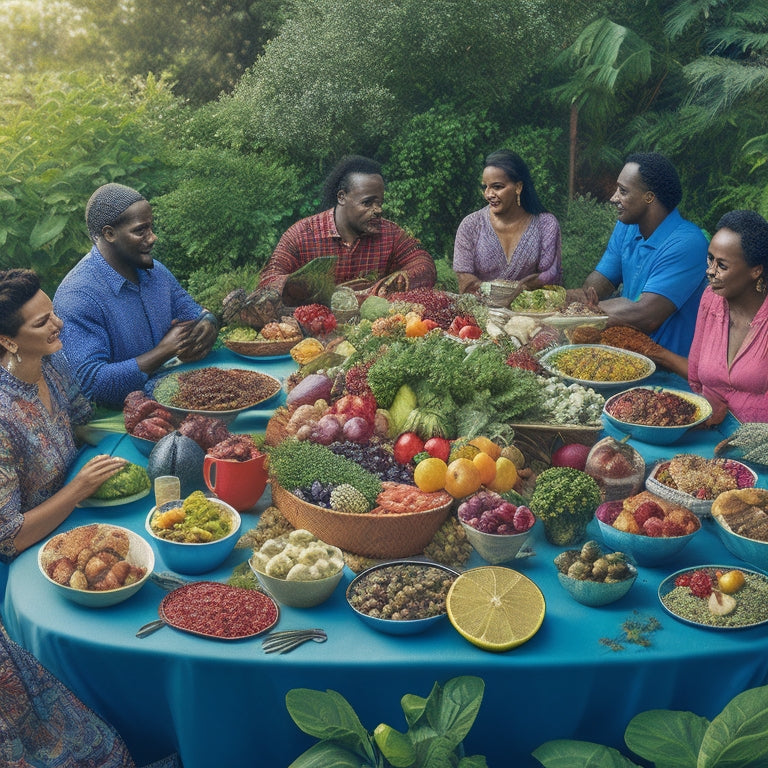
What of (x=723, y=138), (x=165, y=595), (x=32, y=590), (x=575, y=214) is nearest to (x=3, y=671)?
(x=32, y=590)

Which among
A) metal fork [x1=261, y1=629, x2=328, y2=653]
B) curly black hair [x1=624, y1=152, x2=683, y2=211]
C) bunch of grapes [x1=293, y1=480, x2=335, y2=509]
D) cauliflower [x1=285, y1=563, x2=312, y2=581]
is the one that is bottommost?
metal fork [x1=261, y1=629, x2=328, y2=653]

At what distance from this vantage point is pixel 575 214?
515 inches

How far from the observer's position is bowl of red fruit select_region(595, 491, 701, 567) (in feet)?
10.5

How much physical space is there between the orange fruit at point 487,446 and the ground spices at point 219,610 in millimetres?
1146

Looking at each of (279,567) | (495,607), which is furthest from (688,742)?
(279,567)

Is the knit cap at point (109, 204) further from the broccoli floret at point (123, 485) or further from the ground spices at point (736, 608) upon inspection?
the ground spices at point (736, 608)

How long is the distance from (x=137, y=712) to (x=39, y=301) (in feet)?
5.80

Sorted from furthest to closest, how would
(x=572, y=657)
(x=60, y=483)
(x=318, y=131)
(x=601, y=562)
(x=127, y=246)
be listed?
(x=318, y=131) < (x=127, y=246) < (x=60, y=483) < (x=601, y=562) < (x=572, y=657)

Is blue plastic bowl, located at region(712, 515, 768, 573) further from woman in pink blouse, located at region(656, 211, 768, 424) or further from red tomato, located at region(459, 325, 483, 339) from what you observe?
red tomato, located at region(459, 325, 483, 339)

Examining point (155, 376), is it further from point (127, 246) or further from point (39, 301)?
point (39, 301)

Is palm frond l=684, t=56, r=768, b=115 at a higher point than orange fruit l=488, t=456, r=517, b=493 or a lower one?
higher

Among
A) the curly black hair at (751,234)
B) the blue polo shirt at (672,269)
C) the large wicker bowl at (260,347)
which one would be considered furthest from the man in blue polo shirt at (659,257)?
the large wicker bowl at (260,347)

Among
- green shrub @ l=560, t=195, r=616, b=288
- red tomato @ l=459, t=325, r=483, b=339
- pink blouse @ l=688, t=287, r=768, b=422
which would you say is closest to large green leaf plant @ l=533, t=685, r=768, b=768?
pink blouse @ l=688, t=287, r=768, b=422

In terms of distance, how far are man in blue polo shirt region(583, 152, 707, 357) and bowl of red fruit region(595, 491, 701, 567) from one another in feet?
8.53
